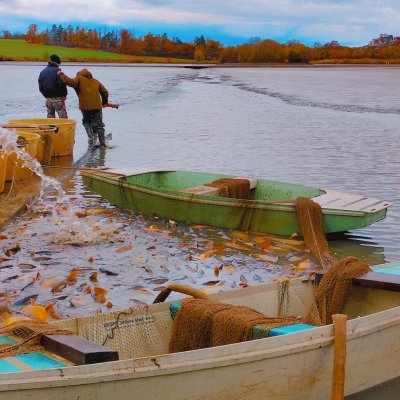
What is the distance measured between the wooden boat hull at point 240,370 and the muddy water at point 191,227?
295 centimetres

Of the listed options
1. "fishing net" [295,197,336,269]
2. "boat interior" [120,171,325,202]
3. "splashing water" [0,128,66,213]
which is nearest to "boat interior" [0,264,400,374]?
"fishing net" [295,197,336,269]

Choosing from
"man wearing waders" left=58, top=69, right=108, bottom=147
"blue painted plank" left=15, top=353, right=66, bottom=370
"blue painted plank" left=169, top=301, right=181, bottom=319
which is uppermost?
"man wearing waders" left=58, top=69, right=108, bottom=147

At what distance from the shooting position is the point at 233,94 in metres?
53.9

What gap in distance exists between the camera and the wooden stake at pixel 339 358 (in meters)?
5.88

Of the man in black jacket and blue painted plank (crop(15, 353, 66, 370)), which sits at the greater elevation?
the man in black jacket

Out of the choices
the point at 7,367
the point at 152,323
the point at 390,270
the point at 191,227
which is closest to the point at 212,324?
the point at 152,323

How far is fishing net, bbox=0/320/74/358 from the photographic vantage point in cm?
524

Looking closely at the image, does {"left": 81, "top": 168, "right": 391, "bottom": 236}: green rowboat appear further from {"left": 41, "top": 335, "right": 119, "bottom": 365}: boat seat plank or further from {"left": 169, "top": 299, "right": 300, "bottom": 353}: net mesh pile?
{"left": 41, "top": 335, "right": 119, "bottom": 365}: boat seat plank

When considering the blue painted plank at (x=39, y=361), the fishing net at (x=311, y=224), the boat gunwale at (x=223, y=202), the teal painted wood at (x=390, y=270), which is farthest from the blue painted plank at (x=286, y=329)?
the boat gunwale at (x=223, y=202)

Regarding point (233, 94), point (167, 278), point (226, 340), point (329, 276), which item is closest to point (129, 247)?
point (167, 278)

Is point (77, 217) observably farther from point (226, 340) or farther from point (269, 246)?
point (226, 340)

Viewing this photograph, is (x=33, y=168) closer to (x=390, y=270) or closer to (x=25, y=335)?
(x=390, y=270)

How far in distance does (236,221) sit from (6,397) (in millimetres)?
7705

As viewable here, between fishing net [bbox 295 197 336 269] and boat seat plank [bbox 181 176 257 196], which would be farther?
boat seat plank [bbox 181 176 257 196]
